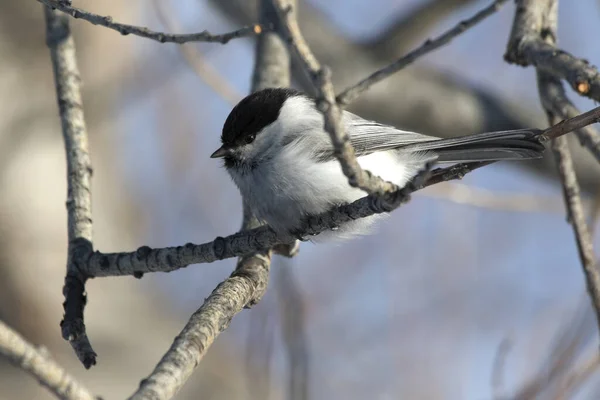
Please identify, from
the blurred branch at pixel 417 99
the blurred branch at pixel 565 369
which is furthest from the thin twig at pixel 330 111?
the blurred branch at pixel 417 99

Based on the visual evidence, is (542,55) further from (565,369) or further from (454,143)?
Result: (565,369)

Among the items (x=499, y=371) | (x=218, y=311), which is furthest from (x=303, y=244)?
(x=218, y=311)

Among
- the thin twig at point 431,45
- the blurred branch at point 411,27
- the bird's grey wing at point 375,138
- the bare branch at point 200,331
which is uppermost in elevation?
the blurred branch at point 411,27

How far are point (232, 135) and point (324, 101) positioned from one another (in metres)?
1.35

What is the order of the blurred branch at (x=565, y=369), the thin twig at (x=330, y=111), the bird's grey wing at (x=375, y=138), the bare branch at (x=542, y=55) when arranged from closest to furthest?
1. the thin twig at (x=330, y=111)
2. the bare branch at (x=542, y=55)
3. the bird's grey wing at (x=375, y=138)
4. the blurred branch at (x=565, y=369)

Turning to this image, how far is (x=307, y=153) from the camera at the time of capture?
2.44m

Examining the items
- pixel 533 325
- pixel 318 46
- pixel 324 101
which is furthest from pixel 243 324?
pixel 324 101

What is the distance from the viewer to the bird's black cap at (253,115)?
264 cm

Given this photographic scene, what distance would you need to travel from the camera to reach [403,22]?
4.41 meters

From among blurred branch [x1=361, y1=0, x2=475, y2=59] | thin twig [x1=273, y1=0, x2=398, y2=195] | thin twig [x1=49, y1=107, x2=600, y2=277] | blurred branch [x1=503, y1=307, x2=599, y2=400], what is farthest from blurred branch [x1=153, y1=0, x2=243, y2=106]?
thin twig [x1=273, y1=0, x2=398, y2=195]

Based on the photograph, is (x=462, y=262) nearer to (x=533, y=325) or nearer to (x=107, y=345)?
(x=533, y=325)

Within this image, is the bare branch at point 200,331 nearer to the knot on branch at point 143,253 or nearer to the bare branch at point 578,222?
the knot on branch at point 143,253

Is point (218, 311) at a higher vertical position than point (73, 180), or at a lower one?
lower

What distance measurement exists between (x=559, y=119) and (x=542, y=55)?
261 mm
